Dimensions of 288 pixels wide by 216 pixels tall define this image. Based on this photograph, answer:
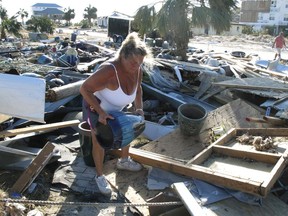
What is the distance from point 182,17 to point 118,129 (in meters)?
9.92

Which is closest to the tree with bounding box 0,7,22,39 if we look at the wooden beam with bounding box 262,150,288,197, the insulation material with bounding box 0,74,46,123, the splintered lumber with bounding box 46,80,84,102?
the splintered lumber with bounding box 46,80,84,102

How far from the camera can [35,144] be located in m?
4.85

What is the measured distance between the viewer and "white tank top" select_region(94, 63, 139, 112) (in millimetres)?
3318

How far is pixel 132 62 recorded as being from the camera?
3.16m

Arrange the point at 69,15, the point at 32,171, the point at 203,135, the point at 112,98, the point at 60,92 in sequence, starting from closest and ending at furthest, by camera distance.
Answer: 1. the point at 112,98
2. the point at 32,171
3. the point at 203,135
4. the point at 60,92
5. the point at 69,15

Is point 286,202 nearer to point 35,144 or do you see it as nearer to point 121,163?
point 121,163

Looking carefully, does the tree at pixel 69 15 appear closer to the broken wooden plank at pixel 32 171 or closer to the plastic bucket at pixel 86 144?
the plastic bucket at pixel 86 144

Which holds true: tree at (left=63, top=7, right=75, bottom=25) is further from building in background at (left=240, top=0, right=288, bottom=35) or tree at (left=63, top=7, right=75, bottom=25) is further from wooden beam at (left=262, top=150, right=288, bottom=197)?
→ wooden beam at (left=262, top=150, right=288, bottom=197)

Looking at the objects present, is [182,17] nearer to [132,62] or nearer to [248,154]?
[248,154]

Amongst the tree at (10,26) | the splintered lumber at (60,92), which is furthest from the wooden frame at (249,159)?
the tree at (10,26)

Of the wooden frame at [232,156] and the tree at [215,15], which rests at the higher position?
the tree at [215,15]

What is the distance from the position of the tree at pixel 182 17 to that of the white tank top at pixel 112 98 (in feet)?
30.6

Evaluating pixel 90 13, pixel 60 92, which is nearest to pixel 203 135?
pixel 60 92

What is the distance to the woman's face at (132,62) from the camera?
3140mm
